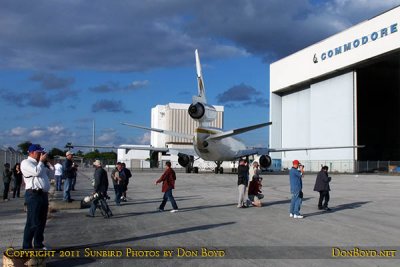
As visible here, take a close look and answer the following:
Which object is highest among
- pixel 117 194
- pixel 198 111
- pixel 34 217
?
pixel 198 111

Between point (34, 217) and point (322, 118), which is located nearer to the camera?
point (34, 217)

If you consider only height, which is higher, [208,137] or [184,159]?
[208,137]

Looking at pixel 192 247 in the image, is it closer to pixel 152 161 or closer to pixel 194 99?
pixel 194 99

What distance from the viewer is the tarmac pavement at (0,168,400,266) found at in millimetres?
8172

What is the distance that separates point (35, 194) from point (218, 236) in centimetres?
429

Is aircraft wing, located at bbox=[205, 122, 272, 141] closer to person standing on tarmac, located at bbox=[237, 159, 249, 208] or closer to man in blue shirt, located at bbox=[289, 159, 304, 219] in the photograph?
person standing on tarmac, located at bbox=[237, 159, 249, 208]

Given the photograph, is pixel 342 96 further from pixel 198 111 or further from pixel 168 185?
pixel 168 185

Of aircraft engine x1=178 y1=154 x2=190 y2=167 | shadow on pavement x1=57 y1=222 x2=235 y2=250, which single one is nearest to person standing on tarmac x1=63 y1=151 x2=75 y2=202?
shadow on pavement x1=57 y1=222 x2=235 y2=250

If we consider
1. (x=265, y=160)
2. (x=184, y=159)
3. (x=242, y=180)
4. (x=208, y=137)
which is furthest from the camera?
(x=184, y=159)

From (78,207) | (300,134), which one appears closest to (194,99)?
(78,207)

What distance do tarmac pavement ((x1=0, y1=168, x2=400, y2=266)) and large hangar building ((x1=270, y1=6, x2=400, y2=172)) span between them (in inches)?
1543

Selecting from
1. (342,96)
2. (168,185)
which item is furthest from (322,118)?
(168,185)

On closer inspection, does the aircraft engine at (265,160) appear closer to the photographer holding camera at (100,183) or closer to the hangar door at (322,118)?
the hangar door at (322,118)

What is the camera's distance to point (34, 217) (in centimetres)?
787
